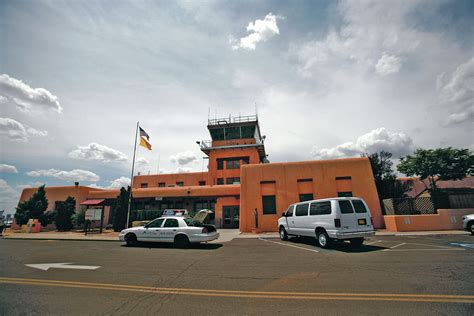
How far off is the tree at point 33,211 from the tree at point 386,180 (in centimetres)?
3647

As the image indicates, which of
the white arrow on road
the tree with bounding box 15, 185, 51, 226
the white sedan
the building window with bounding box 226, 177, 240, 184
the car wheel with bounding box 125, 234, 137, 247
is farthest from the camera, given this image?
the building window with bounding box 226, 177, 240, 184

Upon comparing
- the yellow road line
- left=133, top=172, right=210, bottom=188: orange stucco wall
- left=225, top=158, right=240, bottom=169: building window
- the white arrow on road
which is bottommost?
the yellow road line

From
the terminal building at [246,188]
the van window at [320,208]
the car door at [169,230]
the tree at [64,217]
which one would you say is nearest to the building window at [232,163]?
the terminal building at [246,188]

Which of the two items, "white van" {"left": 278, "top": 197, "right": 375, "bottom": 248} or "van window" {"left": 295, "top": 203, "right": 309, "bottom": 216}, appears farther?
"van window" {"left": 295, "top": 203, "right": 309, "bottom": 216}

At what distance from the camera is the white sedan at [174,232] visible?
10.7 metres

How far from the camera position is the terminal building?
18422mm

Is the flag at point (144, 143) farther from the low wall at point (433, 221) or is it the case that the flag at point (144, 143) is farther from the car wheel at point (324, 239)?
the low wall at point (433, 221)

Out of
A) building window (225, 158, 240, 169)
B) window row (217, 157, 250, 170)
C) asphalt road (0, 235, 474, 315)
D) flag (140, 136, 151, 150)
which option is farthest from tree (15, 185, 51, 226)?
building window (225, 158, 240, 169)

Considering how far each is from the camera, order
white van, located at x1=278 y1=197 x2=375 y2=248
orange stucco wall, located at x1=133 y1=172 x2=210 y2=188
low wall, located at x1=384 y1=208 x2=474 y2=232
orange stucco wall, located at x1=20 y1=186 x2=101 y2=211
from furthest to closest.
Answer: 1. orange stucco wall, located at x1=133 y1=172 x2=210 y2=188
2. orange stucco wall, located at x1=20 y1=186 x2=101 y2=211
3. low wall, located at x1=384 y1=208 x2=474 y2=232
4. white van, located at x1=278 y1=197 x2=375 y2=248

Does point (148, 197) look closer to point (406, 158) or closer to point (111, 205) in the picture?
point (111, 205)

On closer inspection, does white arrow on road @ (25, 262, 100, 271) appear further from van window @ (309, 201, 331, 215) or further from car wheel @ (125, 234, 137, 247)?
van window @ (309, 201, 331, 215)

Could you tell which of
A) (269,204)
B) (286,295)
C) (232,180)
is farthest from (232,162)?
(286,295)

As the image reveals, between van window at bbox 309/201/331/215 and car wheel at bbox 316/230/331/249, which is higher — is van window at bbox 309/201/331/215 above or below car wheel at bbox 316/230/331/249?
above

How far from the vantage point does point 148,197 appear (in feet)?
83.1
